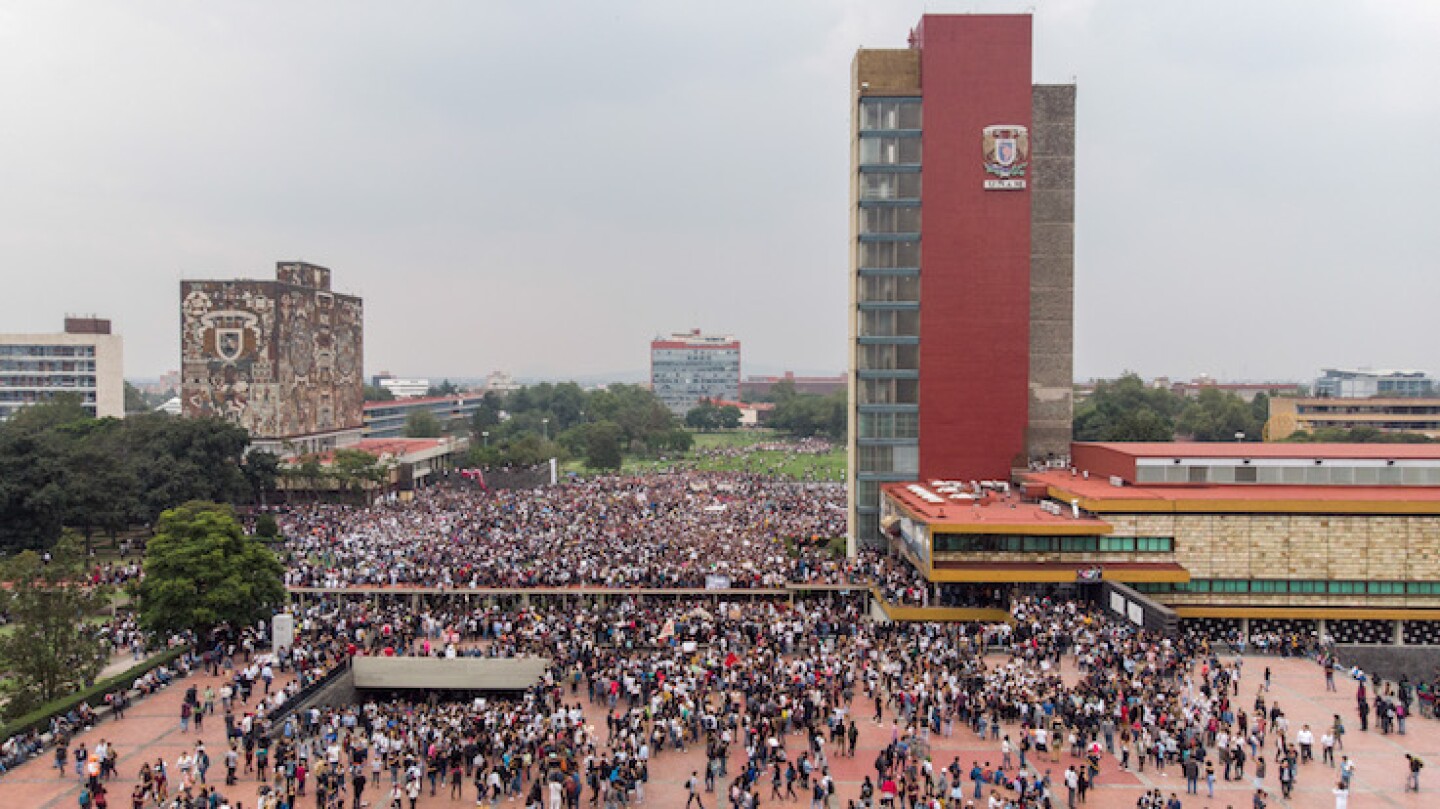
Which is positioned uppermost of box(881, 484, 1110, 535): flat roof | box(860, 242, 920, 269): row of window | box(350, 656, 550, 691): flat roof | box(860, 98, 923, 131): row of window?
box(860, 98, 923, 131): row of window

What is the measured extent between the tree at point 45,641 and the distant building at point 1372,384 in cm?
15743

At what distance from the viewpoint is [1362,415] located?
110 m

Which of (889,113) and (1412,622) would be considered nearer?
(1412,622)

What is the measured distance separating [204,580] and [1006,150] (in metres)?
40.6

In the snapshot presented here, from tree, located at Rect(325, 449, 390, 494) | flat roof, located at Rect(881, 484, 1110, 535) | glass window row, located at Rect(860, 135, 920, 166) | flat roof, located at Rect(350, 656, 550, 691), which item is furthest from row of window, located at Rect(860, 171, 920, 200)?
tree, located at Rect(325, 449, 390, 494)

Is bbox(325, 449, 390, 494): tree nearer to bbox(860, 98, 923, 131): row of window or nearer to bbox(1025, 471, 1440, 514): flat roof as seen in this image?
bbox(860, 98, 923, 131): row of window

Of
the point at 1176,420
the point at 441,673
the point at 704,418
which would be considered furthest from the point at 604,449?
the point at 704,418

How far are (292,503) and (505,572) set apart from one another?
1445 inches

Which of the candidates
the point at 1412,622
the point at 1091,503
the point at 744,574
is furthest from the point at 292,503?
the point at 1412,622

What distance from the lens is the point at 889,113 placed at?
53625 millimetres

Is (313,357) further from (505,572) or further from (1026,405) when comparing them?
(1026,405)

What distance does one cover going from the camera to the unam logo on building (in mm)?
52500

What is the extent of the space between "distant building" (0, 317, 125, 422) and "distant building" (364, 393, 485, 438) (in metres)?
25.8

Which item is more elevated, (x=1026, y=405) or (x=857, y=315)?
(x=857, y=315)
